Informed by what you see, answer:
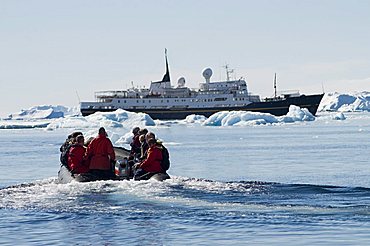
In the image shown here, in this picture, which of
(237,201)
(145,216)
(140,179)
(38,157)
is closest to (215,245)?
(145,216)

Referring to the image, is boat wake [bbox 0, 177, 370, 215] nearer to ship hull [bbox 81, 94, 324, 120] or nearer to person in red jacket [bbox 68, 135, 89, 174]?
person in red jacket [bbox 68, 135, 89, 174]

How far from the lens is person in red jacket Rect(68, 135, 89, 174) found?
18156mm

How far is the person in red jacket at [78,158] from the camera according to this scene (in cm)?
1816

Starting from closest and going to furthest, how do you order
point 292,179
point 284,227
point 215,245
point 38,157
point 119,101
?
point 215,245
point 284,227
point 292,179
point 38,157
point 119,101

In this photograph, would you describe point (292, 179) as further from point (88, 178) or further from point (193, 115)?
point (193, 115)

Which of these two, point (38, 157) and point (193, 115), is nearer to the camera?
point (38, 157)

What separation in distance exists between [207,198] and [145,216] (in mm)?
2188

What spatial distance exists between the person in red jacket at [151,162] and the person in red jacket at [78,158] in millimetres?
1412

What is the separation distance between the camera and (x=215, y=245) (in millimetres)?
10828

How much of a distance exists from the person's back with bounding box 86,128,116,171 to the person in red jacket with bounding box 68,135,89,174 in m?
0.17

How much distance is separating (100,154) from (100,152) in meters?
0.05

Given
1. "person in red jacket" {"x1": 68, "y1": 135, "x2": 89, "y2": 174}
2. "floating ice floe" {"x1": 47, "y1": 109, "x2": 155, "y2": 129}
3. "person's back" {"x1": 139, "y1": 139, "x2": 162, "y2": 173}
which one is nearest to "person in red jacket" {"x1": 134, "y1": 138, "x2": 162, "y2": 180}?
"person's back" {"x1": 139, "y1": 139, "x2": 162, "y2": 173}

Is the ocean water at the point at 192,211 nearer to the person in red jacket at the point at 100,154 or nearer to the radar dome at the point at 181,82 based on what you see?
the person in red jacket at the point at 100,154

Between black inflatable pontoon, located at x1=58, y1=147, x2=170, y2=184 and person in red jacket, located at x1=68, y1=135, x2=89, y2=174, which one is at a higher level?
person in red jacket, located at x1=68, y1=135, x2=89, y2=174
